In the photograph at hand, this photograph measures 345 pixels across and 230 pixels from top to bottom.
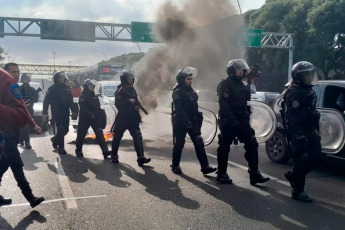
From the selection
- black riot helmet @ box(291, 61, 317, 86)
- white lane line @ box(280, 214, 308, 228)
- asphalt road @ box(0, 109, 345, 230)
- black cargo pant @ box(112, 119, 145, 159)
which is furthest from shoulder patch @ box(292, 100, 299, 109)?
black cargo pant @ box(112, 119, 145, 159)

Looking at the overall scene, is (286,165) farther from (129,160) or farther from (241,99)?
(129,160)

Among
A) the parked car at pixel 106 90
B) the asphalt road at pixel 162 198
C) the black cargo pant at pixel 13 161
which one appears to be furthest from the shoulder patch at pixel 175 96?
the parked car at pixel 106 90

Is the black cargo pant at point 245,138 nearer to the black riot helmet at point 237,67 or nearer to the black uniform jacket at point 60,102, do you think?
the black riot helmet at point 237,67

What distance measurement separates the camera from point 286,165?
294 inches

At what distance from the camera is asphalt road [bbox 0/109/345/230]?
4.39 metres

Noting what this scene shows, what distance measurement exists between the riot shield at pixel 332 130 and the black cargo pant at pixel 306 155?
2.66 feet

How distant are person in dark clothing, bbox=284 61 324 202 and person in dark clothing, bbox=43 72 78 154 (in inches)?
207

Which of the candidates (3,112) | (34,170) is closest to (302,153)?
(3,112)

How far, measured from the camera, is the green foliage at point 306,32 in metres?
27.9

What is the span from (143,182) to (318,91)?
3.27 meters

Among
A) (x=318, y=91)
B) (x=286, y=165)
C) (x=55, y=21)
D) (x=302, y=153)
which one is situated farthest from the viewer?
(x=55, y=21)

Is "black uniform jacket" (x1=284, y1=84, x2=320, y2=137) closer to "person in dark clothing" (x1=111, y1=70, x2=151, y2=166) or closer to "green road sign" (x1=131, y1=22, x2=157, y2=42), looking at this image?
"person in dark clothing" (x1=111, y1=70, x2=151, y2=166)

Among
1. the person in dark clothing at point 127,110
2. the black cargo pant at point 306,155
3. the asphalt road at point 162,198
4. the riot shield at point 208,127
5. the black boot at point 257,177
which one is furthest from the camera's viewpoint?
the person in dark clothing at point 127,110

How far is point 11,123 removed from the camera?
4582 mm
